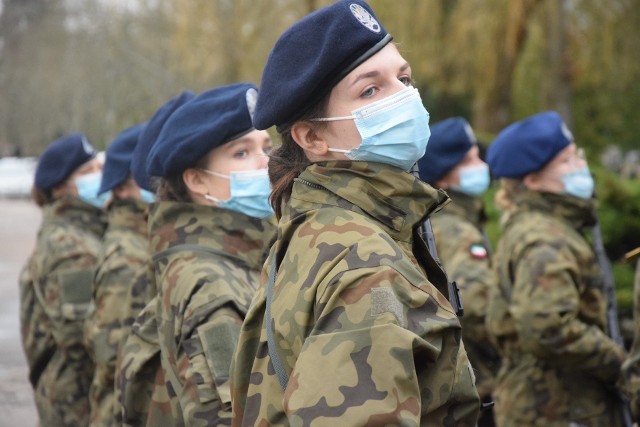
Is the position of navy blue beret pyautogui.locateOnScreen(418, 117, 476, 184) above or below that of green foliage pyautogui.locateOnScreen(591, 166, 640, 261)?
above

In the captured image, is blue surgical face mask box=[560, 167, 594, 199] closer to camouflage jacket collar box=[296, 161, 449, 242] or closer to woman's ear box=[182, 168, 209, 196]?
woman's ear box=[182, 168, 209, 196]

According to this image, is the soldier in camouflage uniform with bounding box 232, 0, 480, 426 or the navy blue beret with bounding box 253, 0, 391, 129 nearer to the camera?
the soldier in camouflage uniform with bounding box 232, 0, 480, 426

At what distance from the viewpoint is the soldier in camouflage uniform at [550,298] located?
4629 millimetres

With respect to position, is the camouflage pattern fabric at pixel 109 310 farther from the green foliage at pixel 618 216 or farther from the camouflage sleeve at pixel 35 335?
the green foliage at pixel 618 216

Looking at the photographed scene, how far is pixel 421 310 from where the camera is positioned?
2.06 metres

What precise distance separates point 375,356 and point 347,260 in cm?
23

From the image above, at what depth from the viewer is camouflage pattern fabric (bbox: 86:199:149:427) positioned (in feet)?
13.9

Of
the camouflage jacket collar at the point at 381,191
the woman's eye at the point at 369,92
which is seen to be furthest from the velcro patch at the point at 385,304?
the woman's eye at the point at 369,92

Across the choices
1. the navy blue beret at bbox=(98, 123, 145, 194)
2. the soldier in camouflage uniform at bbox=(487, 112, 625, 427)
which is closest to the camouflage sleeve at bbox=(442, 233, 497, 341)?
the soldier in camouflage uniform at bbox=(487, 112, 625, 427)

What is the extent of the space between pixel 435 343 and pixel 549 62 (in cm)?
975

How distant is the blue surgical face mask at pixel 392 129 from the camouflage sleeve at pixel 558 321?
7.94ft

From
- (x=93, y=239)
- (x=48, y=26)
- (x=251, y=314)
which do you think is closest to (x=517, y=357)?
(x=93, y=239)

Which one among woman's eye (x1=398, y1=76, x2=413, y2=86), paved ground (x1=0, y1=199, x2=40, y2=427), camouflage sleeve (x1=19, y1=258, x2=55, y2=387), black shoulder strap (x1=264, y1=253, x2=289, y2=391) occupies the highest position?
woman's eye (x1=398, y1=76, x2=413, y2=86)

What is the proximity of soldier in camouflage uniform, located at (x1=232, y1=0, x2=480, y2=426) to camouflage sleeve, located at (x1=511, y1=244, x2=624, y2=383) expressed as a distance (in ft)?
7.89
